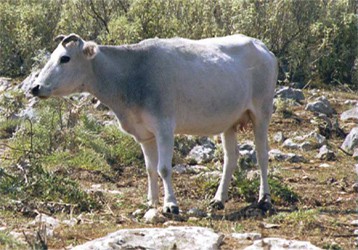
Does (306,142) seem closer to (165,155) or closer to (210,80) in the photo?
(210,80)

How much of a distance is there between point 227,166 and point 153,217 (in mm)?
2220

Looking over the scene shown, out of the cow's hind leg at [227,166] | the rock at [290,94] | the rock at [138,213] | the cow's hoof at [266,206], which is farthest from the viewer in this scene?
the rock at [290,94]

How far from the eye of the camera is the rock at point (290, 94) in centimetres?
1842

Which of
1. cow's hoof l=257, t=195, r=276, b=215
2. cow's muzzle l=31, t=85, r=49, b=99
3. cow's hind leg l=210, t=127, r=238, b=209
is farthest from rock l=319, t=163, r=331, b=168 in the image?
cow's muzzle l=31, t=85, r=49, b=99

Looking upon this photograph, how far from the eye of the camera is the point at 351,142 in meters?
15.8

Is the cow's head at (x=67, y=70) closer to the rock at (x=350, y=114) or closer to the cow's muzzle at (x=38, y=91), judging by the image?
the cow's muzzle at (x=38, y=91)

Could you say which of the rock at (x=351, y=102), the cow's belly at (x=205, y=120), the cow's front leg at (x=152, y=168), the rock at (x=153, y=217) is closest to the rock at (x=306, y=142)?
the rock at (x=351, y=102)

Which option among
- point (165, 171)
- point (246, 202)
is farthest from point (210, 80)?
point (246, 202)

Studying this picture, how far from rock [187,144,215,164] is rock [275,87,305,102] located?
3761 mm

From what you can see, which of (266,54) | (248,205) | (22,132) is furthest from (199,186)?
(22,132)

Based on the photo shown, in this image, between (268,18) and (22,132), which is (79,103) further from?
(268,18)

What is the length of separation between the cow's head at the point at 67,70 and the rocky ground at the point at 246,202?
1374 mm

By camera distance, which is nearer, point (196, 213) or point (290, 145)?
point (196, 213)

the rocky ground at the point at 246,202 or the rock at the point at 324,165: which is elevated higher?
the rocky ground at the point at 246,202
